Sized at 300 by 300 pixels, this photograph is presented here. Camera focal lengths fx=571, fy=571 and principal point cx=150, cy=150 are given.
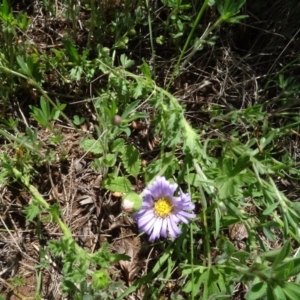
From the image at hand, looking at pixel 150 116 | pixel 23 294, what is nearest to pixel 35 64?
pixel 150 116

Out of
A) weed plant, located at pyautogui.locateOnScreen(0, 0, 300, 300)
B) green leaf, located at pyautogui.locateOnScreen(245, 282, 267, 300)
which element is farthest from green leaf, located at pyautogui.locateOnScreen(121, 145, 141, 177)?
green leaf, located at pyautogui.locateOnScreen(245, 282, 267, 300)

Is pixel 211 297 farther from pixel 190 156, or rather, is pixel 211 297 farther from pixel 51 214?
pixel 51 214

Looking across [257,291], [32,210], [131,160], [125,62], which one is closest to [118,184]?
[131,160]

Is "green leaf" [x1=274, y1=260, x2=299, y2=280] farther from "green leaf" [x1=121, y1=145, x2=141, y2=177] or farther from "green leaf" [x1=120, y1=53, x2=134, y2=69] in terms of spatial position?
"green leaf" [x1=120, y1=53, x2=134, y2=69]

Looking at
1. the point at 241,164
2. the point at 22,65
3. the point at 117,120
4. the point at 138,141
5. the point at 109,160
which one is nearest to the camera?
the point at 241,164

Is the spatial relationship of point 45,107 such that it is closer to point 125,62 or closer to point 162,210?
point 125,62

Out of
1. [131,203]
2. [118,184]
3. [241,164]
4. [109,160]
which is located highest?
Result: [241,164]

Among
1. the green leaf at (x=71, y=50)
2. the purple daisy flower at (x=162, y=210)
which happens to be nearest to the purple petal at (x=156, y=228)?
the purple daisy flower at (x=162, y=210)
